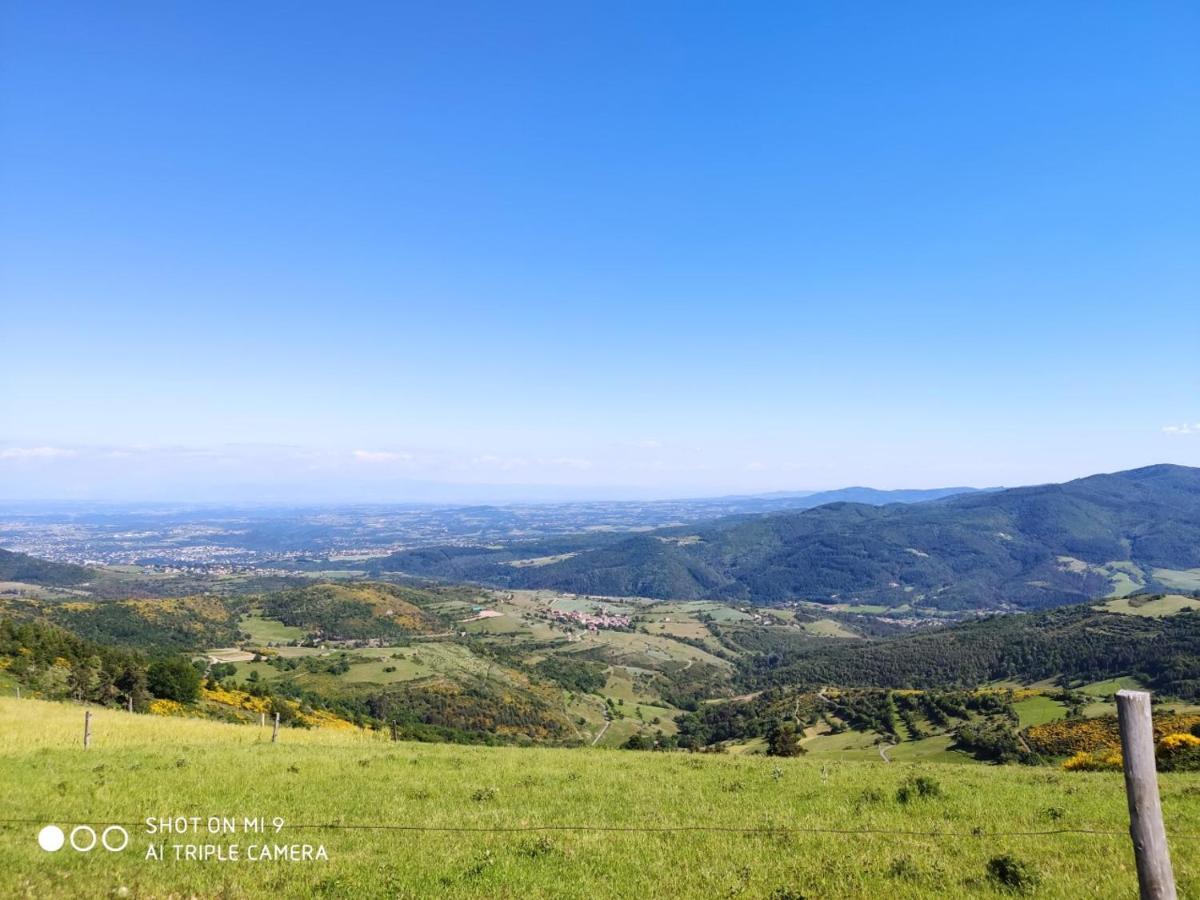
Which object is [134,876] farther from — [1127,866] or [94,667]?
[94,667]

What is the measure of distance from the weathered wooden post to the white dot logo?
16281 millimetres

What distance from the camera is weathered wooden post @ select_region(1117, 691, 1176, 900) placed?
6.47m

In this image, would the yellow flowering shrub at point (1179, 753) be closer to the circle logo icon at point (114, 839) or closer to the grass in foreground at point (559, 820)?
the grass in foreground at point (559, 820)

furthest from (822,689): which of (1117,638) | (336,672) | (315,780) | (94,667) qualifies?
(315,780)

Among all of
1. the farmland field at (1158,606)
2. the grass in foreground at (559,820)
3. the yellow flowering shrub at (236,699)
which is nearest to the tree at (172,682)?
the yellow flowering shrub at (236,699)

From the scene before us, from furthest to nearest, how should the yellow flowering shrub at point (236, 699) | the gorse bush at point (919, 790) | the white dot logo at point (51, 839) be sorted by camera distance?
the yellow flowering shrub at point (236, 699) → the gorse bush at point (919, 790) → the white dot logo at point (51, 839)

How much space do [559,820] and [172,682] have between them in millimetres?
55725

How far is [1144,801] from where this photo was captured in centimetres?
657

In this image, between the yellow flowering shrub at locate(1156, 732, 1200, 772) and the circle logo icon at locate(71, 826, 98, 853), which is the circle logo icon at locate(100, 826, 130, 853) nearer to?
the circle logo icon at locate(71, 826, 98, 853)

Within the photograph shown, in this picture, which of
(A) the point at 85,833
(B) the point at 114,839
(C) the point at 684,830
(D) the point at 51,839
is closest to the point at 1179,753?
(C) the point at 684,830

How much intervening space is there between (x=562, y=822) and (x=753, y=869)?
486 cm

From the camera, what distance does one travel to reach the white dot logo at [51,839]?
10823 mm

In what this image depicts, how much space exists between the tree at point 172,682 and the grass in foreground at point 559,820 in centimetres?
3393

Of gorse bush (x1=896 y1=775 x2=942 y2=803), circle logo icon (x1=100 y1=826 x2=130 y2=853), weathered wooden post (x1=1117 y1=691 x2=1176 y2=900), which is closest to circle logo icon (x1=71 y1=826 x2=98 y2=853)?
circle logo icon (x1=100 y1=826 x2=130 y2=853)
